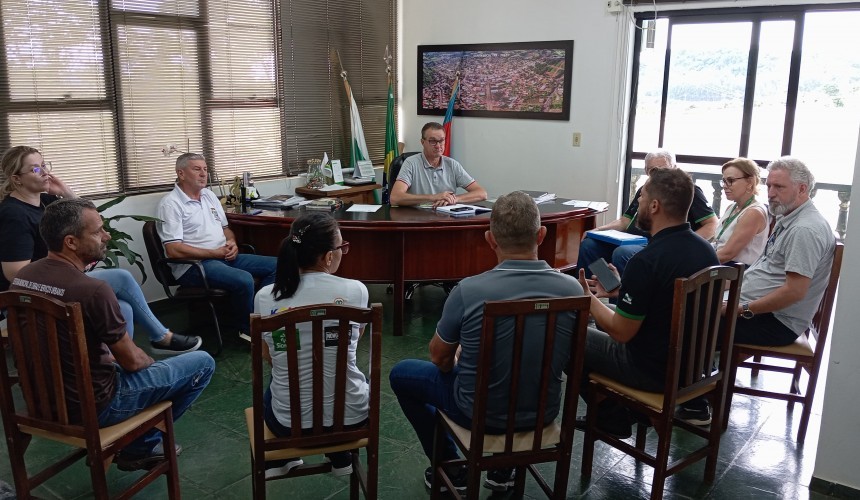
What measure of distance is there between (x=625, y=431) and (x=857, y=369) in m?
0.87

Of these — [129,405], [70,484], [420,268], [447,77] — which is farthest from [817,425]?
[447,77]

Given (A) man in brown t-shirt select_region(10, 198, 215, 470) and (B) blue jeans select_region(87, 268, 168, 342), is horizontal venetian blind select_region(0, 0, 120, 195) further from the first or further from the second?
(A) man in brown t-shirt select_region(10, 198, 215, 470)

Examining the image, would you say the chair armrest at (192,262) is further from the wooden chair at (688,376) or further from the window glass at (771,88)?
the window glass at (771,88)

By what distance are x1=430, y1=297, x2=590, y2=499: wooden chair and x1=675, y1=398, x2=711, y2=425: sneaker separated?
1.05m

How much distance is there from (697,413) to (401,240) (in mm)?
1959

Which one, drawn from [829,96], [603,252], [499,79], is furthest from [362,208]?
[829,96]

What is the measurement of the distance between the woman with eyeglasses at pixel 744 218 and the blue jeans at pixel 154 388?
2507 millimetres

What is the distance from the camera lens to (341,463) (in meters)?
2.45

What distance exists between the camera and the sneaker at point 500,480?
8.54ft

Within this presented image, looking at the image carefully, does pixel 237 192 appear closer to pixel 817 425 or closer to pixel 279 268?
pixel 279 268

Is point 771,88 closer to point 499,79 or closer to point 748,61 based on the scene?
point 748,61

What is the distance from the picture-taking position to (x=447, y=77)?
655cm

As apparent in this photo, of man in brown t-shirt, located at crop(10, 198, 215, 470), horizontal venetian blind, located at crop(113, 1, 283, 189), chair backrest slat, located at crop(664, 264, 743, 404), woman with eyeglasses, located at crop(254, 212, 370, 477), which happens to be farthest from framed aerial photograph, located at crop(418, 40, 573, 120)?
man in brown t-shirt, located at crop(10, 198, 215, 470)

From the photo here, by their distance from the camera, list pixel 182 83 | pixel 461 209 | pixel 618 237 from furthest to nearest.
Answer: pixel 182 83
pixel 461 209
pixel 618 237
